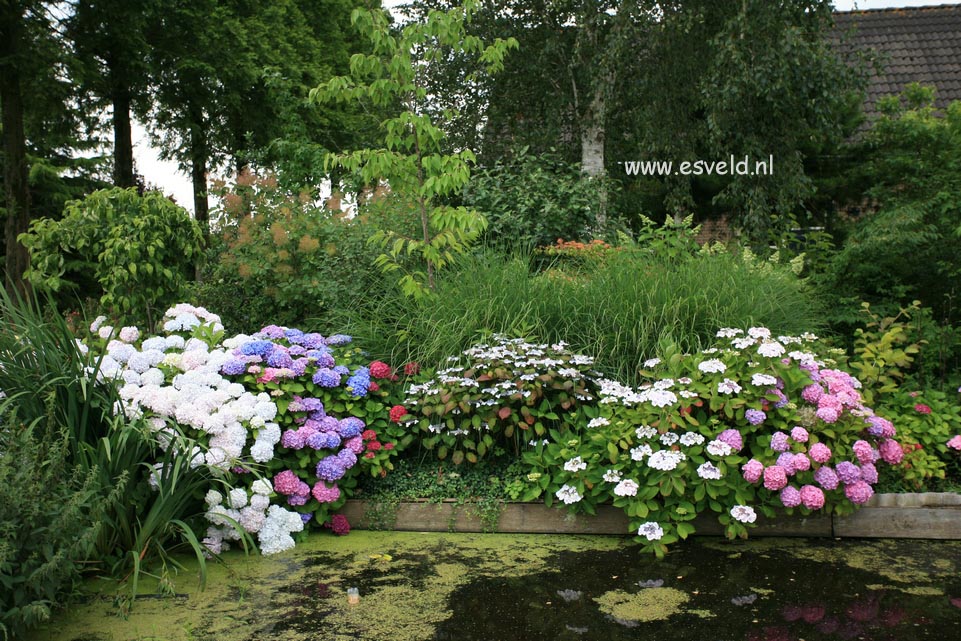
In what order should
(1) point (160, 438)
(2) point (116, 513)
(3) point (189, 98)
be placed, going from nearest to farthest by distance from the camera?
(2) point (116, 513)
(1) point (160, 438)
(3) point (189, 98)

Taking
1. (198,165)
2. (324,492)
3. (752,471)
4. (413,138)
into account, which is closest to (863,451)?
(752,471)

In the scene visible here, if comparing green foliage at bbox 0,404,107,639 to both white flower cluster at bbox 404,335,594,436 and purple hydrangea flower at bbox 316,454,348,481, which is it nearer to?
purple hydrangea flower at bbox 316,454,348,481

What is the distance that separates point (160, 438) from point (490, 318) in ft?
7.52

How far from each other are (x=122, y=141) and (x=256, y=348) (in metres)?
12.6

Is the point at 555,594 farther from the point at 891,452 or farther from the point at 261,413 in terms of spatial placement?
the point at 891,452

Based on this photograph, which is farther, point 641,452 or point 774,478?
point 641,452

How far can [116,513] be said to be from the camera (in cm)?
380

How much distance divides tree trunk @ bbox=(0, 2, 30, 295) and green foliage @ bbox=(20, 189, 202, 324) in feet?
22.3

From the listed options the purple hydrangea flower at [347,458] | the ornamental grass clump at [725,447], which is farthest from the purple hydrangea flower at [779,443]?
the purple hydrangea flower at [347,458]

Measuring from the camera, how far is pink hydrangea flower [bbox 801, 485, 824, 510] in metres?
4.09

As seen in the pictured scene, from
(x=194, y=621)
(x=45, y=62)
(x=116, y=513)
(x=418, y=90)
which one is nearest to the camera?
(x=194, y=621)

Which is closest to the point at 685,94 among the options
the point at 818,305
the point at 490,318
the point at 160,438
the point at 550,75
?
the point at 550,75

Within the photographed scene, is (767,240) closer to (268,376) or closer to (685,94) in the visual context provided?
(685,94)

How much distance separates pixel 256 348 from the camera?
15.9 ft
